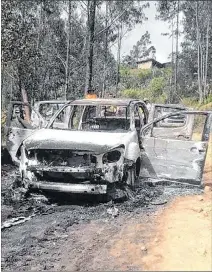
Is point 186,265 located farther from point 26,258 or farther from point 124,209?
point 124,209

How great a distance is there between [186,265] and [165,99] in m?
28.1

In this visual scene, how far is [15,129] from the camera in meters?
8.27

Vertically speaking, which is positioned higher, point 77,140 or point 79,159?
point 77,140

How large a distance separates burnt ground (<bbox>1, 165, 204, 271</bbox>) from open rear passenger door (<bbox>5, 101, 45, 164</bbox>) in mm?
898

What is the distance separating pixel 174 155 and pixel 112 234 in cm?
234

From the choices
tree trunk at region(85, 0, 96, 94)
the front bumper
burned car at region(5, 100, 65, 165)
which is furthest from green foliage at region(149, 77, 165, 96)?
the front bumper

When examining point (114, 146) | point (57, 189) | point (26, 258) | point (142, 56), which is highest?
point (142, 56)

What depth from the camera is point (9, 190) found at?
23.3ft

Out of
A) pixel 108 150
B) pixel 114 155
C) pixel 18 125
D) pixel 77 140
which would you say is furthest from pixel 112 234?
pixel 18 125

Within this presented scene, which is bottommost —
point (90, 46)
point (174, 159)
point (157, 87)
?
point (174, 159)

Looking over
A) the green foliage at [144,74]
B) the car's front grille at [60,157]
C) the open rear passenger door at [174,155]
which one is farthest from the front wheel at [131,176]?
the green foliage at [144,74]

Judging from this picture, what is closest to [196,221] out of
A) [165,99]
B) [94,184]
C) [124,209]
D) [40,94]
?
[124,209]

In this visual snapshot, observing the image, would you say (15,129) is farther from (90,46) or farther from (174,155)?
(90,46)

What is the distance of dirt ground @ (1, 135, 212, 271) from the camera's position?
4207 mm
